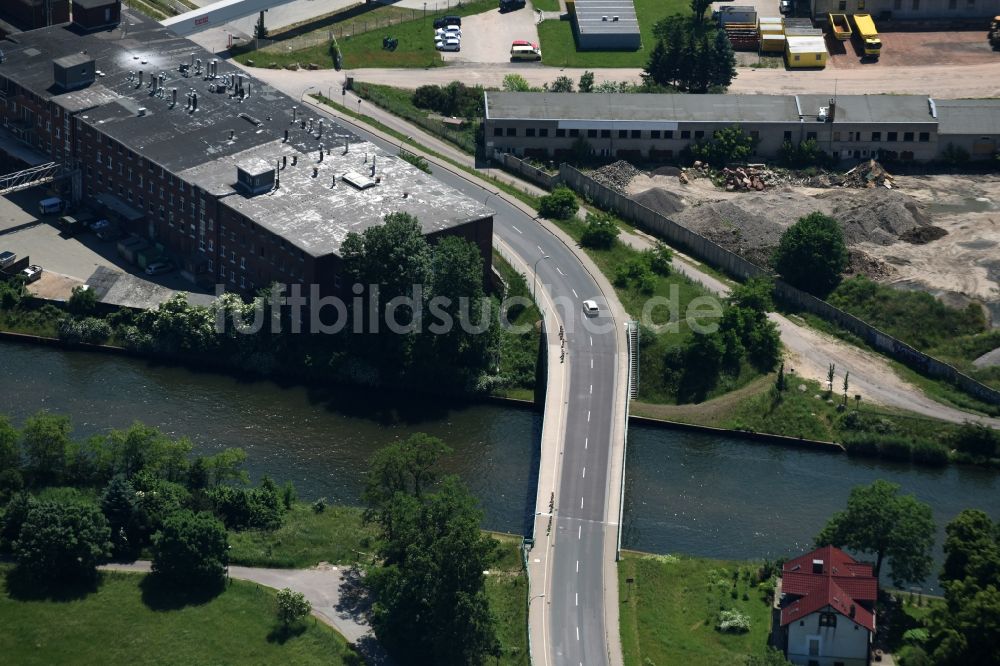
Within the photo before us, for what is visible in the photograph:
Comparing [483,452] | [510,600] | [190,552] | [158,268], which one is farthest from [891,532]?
[158,268]

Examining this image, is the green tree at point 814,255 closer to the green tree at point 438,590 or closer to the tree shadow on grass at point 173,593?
the green tree at point 438,590

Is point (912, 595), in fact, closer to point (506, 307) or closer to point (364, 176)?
point (506, 307)

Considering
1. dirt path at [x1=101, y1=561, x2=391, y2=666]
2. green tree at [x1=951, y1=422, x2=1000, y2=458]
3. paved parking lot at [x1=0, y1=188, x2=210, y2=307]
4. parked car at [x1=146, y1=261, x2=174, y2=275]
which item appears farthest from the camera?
parked car at [x1=146, y1=261, x2=174, y2=275]

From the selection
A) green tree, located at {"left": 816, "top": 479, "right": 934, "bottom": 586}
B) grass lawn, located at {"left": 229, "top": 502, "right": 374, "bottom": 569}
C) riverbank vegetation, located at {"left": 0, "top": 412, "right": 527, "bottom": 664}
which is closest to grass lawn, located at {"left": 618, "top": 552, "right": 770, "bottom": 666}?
green tree, located at {"left": 816, "top": 479, "right": 934, "bottom": 586}

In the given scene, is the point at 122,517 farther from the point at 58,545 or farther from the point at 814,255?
the point at 814,255

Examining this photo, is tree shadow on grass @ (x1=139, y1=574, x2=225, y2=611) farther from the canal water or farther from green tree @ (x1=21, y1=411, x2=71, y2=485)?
the canal water

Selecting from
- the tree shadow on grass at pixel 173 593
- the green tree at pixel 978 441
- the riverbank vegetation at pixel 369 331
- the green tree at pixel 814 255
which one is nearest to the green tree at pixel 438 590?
the tree shadow on grass at pixel 173 593
